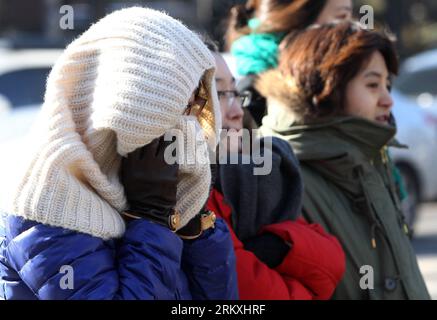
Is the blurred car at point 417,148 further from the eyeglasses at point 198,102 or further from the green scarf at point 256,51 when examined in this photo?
the eyeglasses at point 198,102

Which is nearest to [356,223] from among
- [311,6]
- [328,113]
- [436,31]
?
[328,113]

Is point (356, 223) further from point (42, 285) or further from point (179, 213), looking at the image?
point (42, 285)

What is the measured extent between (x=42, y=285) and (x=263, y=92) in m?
1.61

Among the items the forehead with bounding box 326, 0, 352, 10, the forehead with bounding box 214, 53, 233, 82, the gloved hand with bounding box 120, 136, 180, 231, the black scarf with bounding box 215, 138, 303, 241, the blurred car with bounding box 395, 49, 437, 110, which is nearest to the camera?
the gloved hand with bounding box 120, 136, 180, 231

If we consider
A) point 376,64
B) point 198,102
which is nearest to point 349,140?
point 376,64

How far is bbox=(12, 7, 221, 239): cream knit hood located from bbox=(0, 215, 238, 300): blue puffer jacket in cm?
3

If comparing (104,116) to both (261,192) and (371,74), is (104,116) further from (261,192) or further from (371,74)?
(371,74)

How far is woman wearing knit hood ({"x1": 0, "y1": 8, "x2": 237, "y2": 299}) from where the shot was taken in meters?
2.22

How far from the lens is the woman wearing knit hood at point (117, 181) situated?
7.28ft

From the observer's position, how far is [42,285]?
7.25 feet

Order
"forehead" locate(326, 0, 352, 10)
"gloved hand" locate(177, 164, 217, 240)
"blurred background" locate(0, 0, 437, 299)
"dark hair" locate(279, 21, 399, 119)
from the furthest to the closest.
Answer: "blurred background" locate(0, 0, 437, 299)
"forehead" locate(326, 0, 352, 10)
"dark hair" locate(279, 21, 399, 119)
"gloved hand" locate(177, 164, 217, 240)

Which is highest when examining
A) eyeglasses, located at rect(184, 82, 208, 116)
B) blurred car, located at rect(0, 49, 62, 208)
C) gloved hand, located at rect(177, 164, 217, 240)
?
eyeglasses, located at rect(184, 82, 208, 116)

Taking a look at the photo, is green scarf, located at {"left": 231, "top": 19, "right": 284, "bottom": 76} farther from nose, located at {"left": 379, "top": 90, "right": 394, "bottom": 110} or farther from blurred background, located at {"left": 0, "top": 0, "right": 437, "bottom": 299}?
nose, located at {"left": 379, "top": 90, "right": 394, "bottom": 110}

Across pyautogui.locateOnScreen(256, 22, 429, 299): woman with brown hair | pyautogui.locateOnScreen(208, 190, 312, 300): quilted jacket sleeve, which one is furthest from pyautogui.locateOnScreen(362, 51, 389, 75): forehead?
pyautogui.locateOnScreen(208, 190, 312, 300): quilted jacket sleeve
